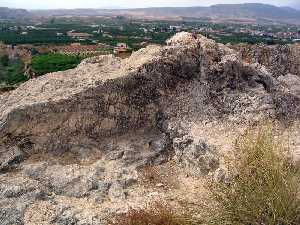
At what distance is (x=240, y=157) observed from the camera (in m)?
11.3

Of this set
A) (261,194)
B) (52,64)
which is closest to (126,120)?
(261,194)

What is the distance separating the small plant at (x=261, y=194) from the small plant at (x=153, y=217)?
76 cm

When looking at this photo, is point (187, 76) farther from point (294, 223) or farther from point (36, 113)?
point (294, 223)

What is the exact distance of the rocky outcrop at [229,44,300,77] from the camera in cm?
2038

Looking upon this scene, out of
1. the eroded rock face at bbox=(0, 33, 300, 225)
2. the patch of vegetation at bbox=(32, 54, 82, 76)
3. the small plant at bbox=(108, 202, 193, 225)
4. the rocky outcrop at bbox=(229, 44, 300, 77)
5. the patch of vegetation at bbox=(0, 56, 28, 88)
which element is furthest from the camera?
the patch of vegetation at bbox=(0, 56, 28, 88)

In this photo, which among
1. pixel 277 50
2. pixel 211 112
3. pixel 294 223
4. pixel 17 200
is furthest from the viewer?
pixel 277 50

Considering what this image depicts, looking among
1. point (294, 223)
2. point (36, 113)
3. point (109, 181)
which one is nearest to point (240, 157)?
point (294, 223)

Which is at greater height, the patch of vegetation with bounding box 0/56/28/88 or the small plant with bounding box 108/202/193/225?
the small plant with bounding box 108/202/193/225

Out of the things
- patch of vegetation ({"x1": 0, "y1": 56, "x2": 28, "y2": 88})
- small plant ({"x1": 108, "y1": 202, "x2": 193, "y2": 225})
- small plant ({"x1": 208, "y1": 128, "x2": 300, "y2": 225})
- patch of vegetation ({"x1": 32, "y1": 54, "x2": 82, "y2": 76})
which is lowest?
patch of vegetation ({"x1": 0, "y1": 56, "x2": 28, "y2": 88})

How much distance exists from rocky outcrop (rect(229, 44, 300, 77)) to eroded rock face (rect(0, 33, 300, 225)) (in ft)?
16.2

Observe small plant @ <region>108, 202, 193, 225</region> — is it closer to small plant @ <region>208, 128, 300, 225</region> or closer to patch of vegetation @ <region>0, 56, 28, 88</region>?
small plant @ <region>208, 128, 300, 225</region>

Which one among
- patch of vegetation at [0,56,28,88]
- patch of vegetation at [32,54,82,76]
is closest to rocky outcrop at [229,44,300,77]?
patch of vegetation at [32,54,82,76]

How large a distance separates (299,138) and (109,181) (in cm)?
452

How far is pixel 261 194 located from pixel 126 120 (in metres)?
5.51
